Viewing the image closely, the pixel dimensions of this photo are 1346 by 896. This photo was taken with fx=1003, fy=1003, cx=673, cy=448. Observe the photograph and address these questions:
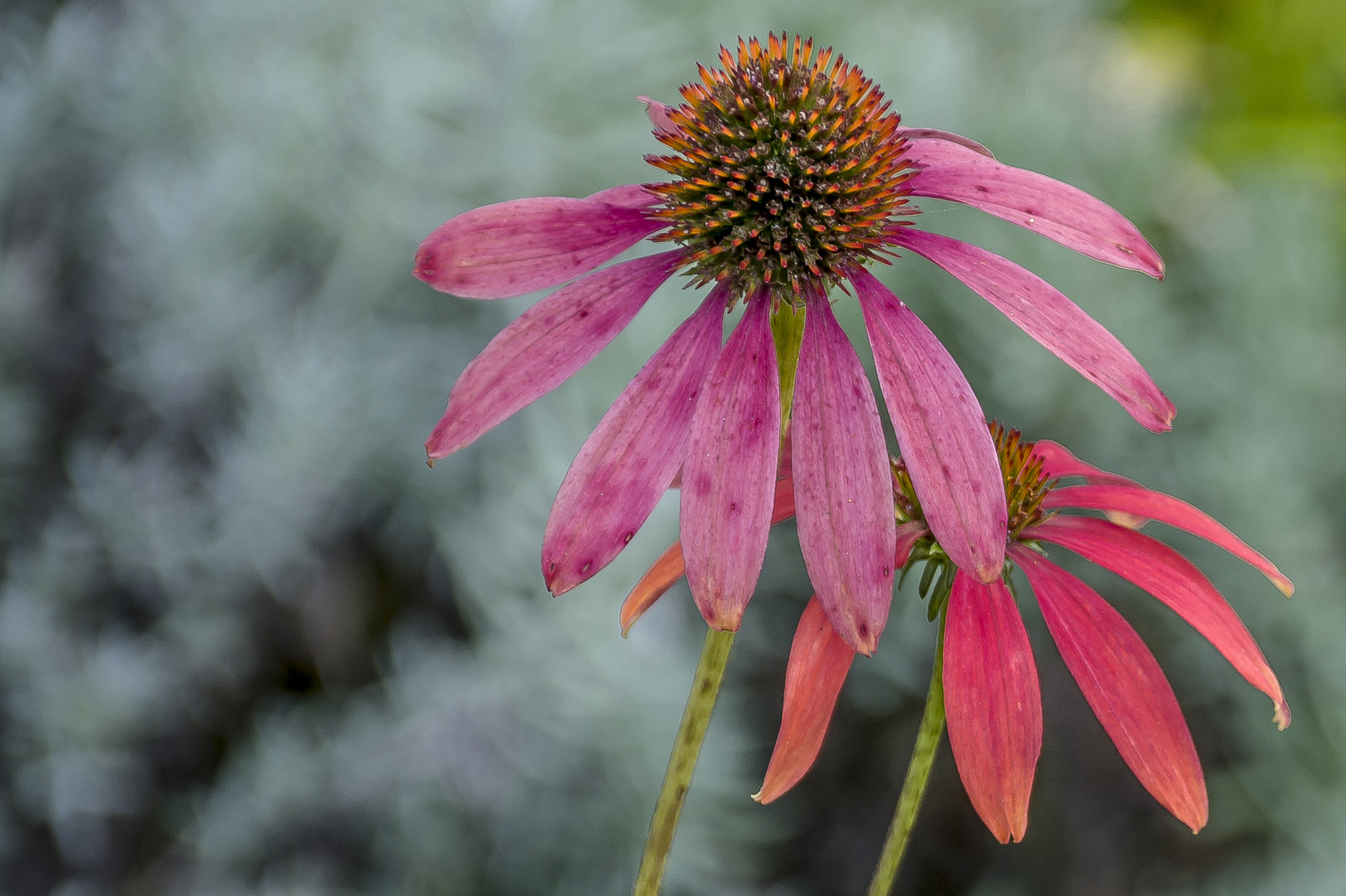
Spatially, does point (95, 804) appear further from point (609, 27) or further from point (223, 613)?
point (609, 27)

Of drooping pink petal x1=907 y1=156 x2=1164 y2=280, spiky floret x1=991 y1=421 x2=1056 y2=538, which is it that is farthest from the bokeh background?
drooping pink petal x1=907 y1=156 x2=1164 y2=280

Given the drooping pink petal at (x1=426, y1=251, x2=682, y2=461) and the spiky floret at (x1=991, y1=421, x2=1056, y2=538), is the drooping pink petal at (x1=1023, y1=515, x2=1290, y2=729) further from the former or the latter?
the drooping pink petal at (x1=426, y1=251, x2=682, y2=461)

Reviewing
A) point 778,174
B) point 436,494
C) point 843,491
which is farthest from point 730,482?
point 436,494

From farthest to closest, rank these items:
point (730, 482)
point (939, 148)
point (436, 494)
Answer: point (436, 494)
point (939, 148)
point (730, 482)

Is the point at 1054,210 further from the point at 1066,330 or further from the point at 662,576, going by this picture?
the point at 662,576

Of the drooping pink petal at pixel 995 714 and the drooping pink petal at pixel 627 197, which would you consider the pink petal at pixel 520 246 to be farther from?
the drooping pink petal at pixel 995 714

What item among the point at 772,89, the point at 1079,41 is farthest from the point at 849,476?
the point at 1079,41
